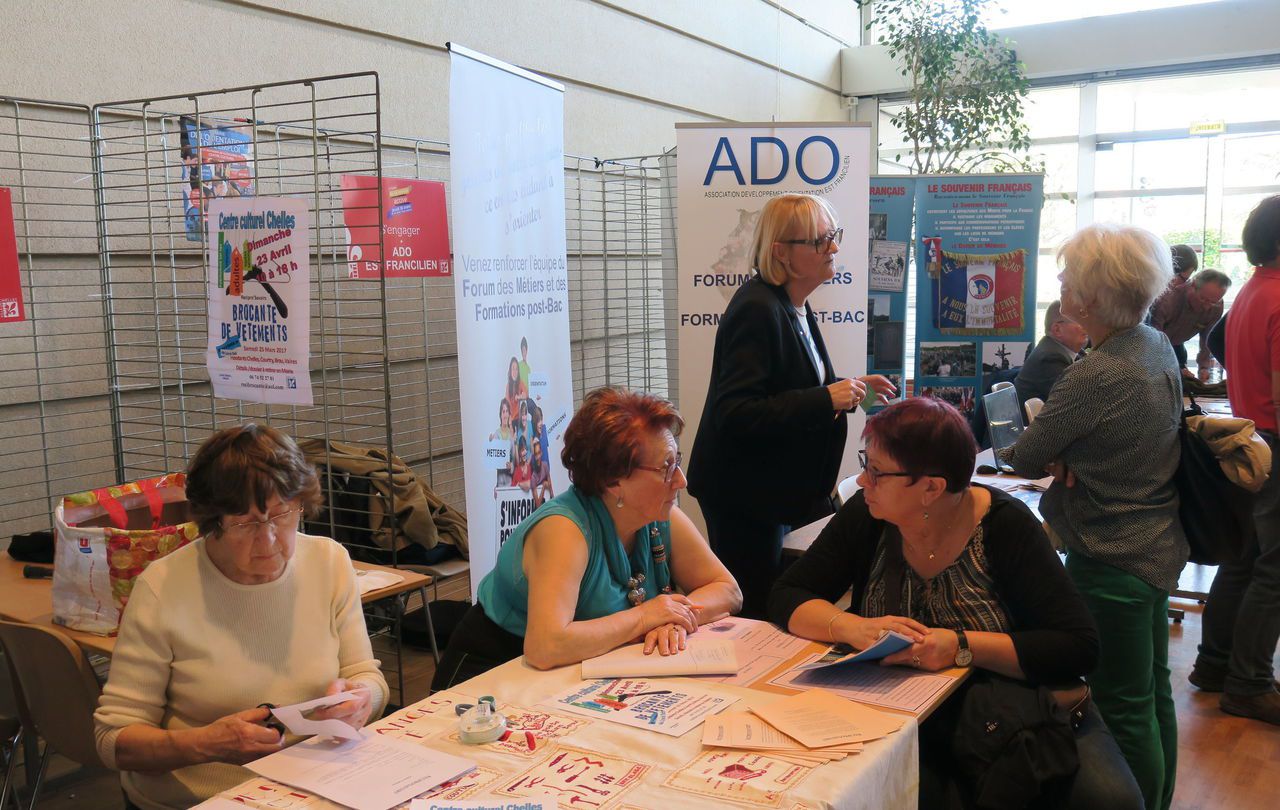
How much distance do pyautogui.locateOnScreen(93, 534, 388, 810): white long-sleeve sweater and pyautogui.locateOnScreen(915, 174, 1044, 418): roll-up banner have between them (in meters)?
4.51

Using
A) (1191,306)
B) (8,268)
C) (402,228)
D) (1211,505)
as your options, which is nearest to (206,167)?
(8,268)

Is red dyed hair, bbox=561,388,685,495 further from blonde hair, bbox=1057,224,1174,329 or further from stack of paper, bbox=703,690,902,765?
blonde hair, bbox=1057,224,1174,329

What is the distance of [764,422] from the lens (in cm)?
266

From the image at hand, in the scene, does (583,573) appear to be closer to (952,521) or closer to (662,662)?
(662,662)

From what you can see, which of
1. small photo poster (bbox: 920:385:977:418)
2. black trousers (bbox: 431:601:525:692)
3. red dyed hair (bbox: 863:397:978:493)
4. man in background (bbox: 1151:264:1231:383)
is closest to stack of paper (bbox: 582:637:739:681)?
black trousers (bbox: 431:601:525:692)

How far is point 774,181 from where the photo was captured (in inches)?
177

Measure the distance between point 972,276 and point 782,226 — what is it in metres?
3.26

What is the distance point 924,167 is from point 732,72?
6.14 feet

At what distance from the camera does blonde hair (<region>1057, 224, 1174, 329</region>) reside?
2.26 meters

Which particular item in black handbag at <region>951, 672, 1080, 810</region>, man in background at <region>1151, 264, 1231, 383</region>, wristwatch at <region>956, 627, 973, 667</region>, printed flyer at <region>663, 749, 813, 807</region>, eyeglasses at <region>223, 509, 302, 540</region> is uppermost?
man in background at <region>1151, 264, 1231, 383</region>

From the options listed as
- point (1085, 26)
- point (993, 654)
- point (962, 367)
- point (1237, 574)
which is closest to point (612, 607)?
point (993, 654)

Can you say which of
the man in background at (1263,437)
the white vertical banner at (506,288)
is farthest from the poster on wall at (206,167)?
the man in background at (1263,437)

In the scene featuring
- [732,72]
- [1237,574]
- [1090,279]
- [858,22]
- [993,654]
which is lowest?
[1237,574]

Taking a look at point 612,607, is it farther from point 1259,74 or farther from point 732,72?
point 1259,74
